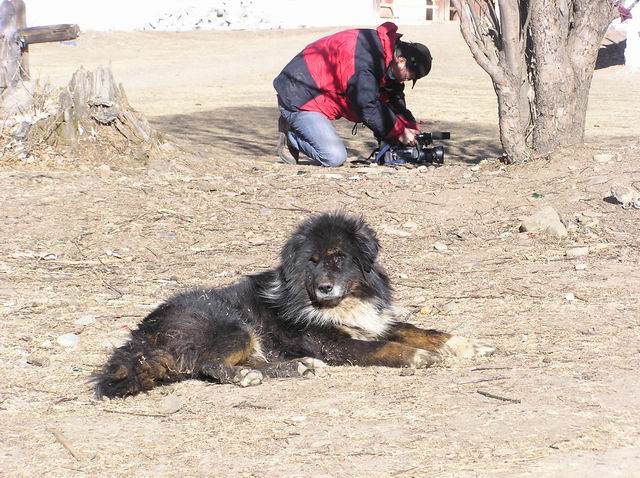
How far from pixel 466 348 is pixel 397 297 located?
1344 millimetres

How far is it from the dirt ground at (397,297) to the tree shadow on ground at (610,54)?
1406 centimetres

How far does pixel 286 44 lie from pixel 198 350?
1175 inches

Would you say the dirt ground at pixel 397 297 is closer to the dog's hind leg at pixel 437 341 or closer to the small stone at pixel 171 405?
the small stone at pixel 171 405

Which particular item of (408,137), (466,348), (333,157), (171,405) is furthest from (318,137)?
(171,405)

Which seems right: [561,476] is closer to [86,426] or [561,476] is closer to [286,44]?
[86,426]

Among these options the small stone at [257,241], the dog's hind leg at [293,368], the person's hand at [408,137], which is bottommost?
the small stone at [257,241]

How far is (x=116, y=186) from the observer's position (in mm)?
9461

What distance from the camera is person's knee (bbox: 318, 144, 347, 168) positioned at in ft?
36.0

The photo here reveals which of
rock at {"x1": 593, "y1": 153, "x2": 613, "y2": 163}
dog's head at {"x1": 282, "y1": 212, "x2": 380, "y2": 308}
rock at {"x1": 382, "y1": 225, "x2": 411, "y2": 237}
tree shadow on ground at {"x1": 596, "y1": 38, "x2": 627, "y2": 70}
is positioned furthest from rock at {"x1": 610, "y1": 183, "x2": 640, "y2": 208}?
tree shadow on ground at {"x1": 596, "y1": 38, "x2": 627, "y2": 70}

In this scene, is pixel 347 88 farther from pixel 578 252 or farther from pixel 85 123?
pixel 578 252

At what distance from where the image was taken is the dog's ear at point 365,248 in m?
5.69

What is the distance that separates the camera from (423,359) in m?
5.39

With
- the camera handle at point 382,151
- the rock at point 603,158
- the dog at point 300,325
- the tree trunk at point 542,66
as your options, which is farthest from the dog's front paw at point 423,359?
the camera handle at point 382,151

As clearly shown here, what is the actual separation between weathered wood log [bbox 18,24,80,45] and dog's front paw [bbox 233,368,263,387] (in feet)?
27.3
